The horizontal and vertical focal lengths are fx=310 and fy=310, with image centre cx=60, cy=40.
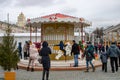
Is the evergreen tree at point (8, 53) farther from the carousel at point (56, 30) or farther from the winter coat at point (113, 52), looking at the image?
the carousel at point (56, 30)

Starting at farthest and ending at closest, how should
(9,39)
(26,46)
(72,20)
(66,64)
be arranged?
1. (26,46)
2. (72,20)
3. (66,64)
4. (9,39)

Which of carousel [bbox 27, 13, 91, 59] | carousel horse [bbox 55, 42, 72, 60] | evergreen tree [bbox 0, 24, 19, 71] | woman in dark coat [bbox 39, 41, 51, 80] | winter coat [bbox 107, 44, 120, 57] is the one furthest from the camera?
carousel [bbox 27, 13, 91, 59]

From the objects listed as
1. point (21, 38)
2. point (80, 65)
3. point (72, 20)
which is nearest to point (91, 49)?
point (80, 65)

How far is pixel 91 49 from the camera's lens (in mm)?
18516

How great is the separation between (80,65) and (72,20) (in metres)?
3.85

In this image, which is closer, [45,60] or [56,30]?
[45,60]

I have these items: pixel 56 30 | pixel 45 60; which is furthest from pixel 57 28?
pixel 45 60

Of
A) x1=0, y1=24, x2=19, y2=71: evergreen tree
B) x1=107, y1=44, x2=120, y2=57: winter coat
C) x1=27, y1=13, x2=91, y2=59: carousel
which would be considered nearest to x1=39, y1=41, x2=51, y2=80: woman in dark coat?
x1=0, y1=24, x2=19, y2=71: evergreen tree

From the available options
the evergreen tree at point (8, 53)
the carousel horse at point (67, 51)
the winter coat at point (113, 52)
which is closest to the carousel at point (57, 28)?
the carousel horse at point (67, 51)

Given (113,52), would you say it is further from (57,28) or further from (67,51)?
(57,28)

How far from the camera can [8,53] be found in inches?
541

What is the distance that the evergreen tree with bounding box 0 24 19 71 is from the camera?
13586 mm

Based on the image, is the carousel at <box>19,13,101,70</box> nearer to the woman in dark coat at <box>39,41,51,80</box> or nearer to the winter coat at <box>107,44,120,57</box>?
the winter coat at <box>107,44,120,57</box>

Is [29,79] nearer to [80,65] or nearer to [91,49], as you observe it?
[91,49]
